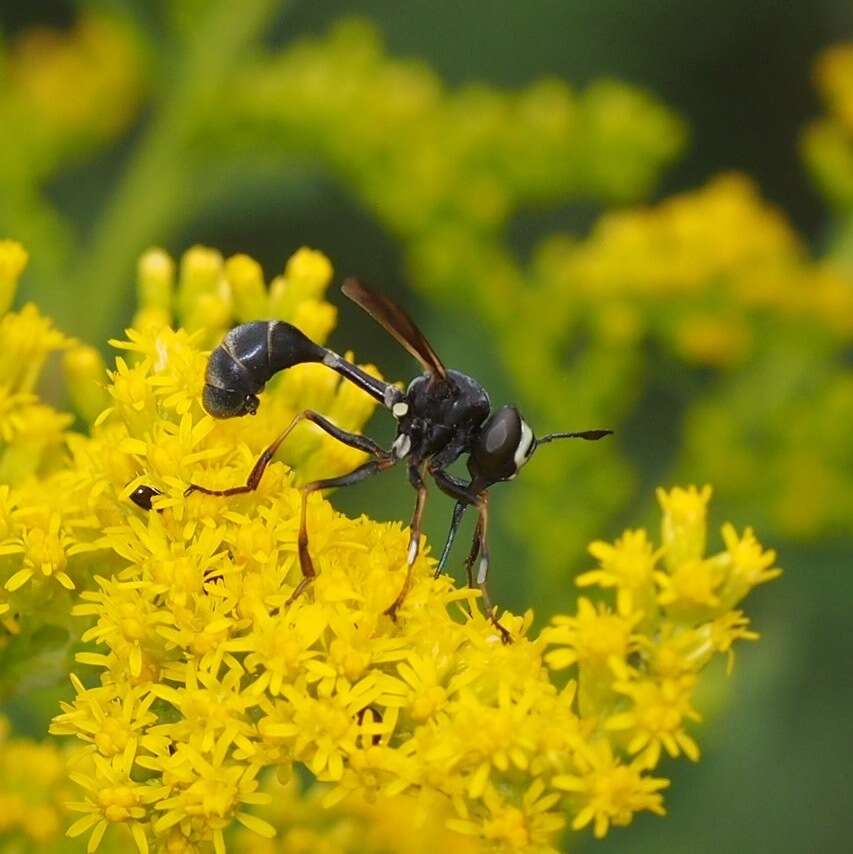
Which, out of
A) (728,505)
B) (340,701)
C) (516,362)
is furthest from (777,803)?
(340,701)

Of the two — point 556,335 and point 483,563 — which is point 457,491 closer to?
point 483,563

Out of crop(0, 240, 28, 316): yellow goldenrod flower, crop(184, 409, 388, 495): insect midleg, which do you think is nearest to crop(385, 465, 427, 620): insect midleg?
crop(184, 409, 388, 495): insect midleg

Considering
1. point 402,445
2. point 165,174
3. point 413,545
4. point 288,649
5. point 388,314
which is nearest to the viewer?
point 288,649

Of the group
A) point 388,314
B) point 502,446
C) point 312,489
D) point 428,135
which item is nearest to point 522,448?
point 502,446

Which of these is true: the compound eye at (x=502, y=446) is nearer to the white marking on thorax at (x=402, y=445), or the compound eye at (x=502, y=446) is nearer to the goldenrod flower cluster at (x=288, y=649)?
the white marking on thorax at (x=402, y=445)

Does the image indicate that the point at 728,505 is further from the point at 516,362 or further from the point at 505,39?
the point at 505,39

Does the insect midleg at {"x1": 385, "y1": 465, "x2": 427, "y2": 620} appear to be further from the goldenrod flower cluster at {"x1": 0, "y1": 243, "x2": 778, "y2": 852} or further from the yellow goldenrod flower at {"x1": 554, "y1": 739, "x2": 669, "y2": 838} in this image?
the yellow goldenrod flower at {"x1": 554, "y1": 739, "x2": 669, "y2": 838}

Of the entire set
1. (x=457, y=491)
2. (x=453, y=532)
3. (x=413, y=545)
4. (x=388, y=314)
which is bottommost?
(x=413, y=545)

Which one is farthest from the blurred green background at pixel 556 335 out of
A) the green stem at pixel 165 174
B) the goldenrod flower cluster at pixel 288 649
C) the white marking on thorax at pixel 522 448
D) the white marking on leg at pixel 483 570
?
the goldenrod flower cluster at pixel 288 649
